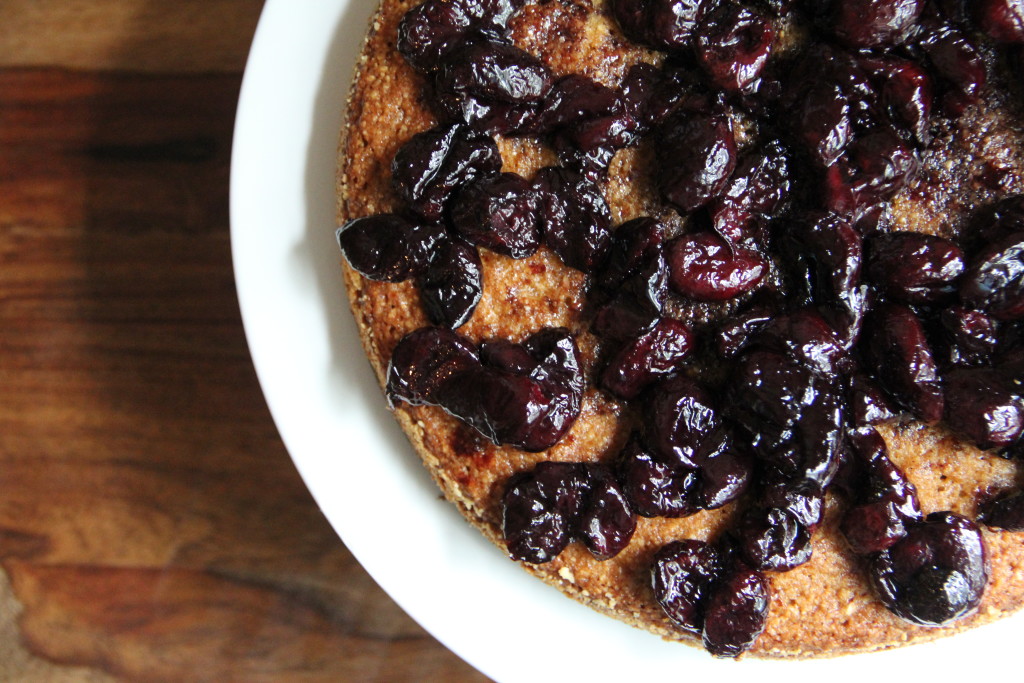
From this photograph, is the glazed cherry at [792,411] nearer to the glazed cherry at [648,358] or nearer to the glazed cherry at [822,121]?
the glazed cherry at [648,358]

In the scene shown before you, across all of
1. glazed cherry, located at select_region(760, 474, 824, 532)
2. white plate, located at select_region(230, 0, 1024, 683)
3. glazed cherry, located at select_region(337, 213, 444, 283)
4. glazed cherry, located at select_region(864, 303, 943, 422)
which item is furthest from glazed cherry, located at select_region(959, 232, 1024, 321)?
glazed cherry, located at select_region(337, 213, 444, 283)

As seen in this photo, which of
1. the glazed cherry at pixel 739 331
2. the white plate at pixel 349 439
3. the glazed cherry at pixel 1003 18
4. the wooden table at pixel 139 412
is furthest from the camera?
the wooden table at pixel 139 412

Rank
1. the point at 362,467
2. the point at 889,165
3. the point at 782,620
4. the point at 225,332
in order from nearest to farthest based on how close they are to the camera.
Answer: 1. the point at 889,165
2. the point at 782,620
3. the point at 362,467
4. the point at 225,332

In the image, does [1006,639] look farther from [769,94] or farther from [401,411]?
[401,411]

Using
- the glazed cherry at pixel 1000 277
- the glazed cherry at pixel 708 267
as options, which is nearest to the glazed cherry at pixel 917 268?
the glazed cherry at pixel 1000 277

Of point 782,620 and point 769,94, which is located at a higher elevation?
point 769,94

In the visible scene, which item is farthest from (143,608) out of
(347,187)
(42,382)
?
(347,187)
